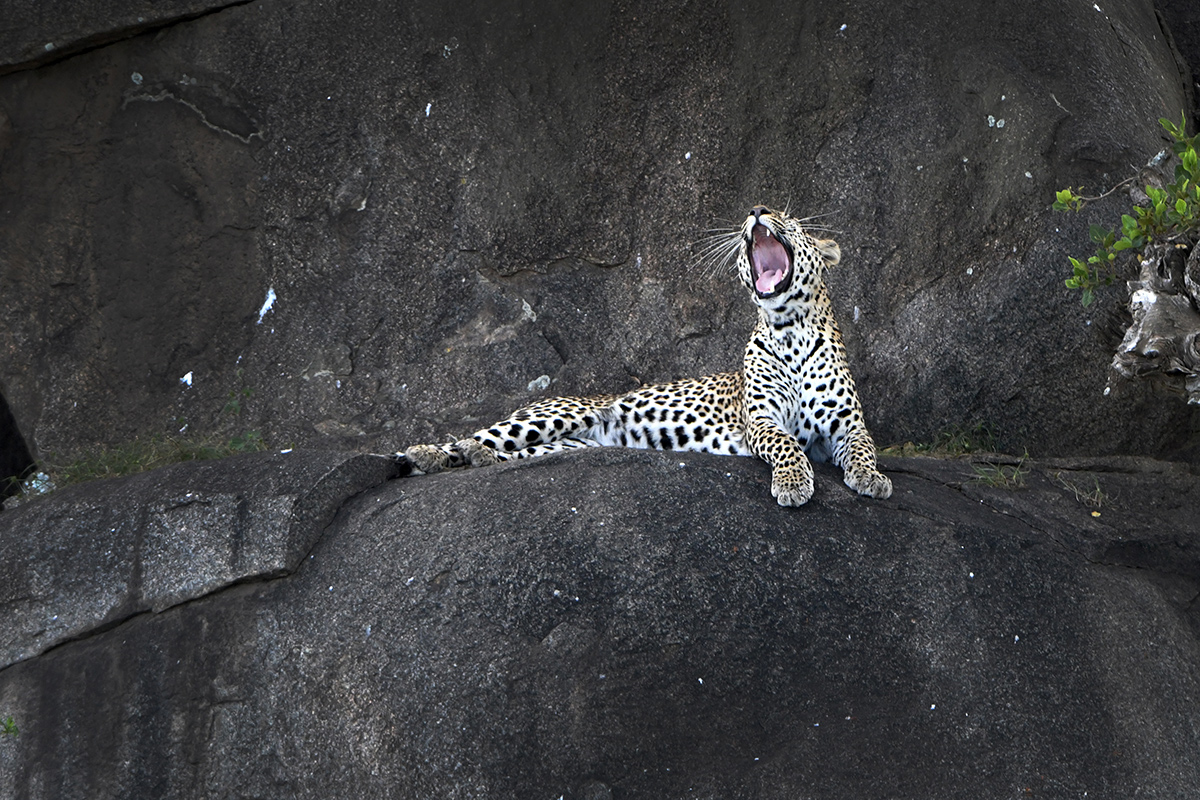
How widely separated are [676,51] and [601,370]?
108 inches

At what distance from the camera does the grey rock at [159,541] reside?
628cm

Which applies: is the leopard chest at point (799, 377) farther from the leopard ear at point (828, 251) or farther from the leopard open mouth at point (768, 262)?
the leopard ear at point (828, 251)

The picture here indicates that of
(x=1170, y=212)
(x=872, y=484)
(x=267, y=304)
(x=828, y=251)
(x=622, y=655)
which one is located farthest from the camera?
(x=267, y=304)

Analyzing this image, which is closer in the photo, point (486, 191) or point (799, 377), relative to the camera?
point (799, 377)

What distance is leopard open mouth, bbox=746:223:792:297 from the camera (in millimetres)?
7984

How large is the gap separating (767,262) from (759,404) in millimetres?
993

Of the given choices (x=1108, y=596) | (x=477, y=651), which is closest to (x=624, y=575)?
(x=477, y=651)

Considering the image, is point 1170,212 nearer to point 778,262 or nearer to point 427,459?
point 778,262

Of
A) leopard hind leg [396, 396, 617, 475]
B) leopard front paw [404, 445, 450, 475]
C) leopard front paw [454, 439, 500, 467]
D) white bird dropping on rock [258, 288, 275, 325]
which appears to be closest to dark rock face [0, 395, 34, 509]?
white bird dropping on rock [258, 288, 275, 325]

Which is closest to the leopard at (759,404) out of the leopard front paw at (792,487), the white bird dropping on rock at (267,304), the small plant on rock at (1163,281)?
the leopard front paw at (792,487)

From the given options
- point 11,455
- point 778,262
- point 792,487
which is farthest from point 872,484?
point 11,455

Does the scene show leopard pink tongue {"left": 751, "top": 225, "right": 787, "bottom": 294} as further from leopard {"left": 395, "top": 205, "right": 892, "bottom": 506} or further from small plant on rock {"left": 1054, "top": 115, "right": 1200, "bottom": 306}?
small plant on rock {"left": 1054, "top": 115, "right": 1200, "bottom": 306}

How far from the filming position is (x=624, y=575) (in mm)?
5895

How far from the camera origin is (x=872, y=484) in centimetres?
668
